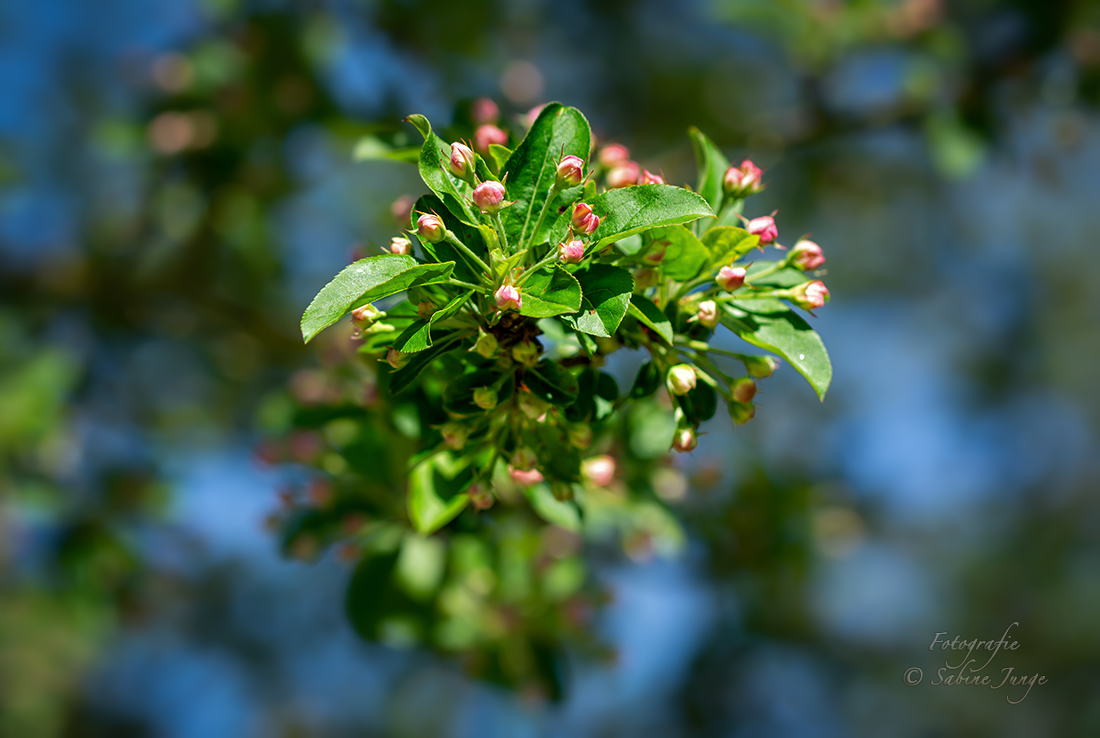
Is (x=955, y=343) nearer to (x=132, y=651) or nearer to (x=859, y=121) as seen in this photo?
(x=859, y=121)

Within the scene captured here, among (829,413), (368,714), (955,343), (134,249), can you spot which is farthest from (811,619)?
(134,249)

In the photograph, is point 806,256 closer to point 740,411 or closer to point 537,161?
point 740,411

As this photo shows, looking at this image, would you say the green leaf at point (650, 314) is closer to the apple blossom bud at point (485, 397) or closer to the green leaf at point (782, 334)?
the green leaf at point (782, 334)

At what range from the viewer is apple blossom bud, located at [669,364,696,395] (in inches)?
59.5

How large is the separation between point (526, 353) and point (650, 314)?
0.82 ft

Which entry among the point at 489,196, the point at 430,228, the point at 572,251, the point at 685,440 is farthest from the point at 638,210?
the point at 685,440

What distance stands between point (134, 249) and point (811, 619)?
17.9ft

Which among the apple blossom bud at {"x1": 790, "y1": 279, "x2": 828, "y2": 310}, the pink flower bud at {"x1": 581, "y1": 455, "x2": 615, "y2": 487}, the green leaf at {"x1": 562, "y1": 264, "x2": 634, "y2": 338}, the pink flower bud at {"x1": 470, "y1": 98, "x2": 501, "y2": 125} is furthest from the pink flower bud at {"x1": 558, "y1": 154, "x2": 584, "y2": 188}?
the pink flower bud at {"x1": 581, "y1": 455, "x2": 615, "y2": 487}

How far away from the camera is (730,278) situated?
4.95 feet

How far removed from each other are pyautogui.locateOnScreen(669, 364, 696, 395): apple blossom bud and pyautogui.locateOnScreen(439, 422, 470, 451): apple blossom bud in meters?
0.44

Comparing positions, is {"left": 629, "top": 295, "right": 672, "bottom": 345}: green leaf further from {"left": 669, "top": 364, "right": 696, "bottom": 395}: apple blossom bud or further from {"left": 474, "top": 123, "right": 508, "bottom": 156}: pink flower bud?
{"left": 474, "top": 123, "right": 508, "bottom": 156}: pink flower bud

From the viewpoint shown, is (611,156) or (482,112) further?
(482,112)

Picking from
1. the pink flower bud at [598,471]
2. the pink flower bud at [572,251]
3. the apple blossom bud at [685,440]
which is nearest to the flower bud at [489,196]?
the pink flower bud at [572,251]

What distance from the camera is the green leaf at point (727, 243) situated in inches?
60.4
